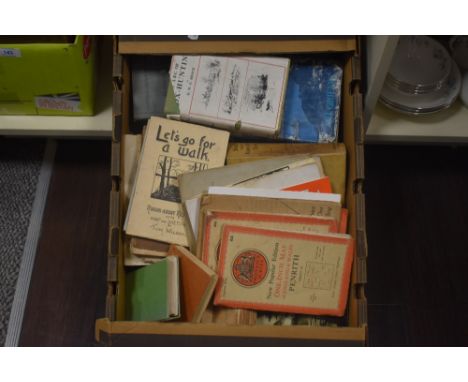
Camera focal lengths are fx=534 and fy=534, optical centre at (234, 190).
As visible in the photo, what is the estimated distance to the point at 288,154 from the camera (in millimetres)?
965

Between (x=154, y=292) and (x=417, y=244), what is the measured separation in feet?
2.09

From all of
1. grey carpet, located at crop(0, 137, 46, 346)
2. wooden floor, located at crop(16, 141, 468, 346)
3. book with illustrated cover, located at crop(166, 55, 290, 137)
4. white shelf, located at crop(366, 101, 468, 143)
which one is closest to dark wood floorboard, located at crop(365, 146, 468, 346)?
wooden floor, located at crop(16, 141, 468, 346)

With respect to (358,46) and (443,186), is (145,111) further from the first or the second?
(443,186)

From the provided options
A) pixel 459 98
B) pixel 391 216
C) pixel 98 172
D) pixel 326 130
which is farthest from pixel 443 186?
pixel 98 172

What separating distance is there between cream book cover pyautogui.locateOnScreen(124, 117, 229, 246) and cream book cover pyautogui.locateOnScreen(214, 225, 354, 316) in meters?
0.11

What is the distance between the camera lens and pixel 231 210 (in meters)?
0.91

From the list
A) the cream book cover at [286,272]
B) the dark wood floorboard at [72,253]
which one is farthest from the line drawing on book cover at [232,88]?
the dark wood floorboard at [72,253]

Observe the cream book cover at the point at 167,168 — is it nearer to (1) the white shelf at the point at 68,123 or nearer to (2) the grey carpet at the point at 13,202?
(1) the white shelf at the point at 68,123

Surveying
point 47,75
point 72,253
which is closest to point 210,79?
point 47,75

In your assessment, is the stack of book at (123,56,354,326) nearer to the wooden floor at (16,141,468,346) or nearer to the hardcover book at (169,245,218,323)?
the hardcover book at (169,245,218,323)

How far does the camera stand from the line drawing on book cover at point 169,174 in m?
0.95

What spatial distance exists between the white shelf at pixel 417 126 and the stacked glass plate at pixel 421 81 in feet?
0.06

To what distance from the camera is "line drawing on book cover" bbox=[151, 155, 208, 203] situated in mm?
952

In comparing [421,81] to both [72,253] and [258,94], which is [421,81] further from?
[72,253]
